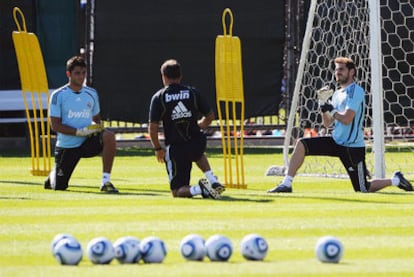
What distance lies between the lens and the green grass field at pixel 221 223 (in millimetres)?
7816

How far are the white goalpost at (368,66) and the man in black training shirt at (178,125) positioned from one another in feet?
9.31

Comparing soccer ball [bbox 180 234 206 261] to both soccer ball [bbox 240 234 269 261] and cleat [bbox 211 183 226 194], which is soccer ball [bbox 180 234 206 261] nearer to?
soccer ball [bbox 240 234 269 261]

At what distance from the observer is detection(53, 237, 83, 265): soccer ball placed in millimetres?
7898

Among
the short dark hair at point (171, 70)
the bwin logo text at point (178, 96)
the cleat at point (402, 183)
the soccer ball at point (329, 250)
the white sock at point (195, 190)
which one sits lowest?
the cleat at point (402, 183)

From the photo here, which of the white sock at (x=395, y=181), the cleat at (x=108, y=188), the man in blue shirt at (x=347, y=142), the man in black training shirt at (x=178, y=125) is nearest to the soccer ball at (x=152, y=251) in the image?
the man in black training shirt at (x=178, y=125)

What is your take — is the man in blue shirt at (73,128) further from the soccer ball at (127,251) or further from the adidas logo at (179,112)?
the soccer ball at (127,251)

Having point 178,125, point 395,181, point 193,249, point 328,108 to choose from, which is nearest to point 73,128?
point 178,125

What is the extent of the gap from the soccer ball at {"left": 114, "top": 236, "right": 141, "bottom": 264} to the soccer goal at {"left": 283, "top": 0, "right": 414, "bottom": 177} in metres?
7.69

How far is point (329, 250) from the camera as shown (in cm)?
789

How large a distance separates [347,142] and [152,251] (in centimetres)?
629

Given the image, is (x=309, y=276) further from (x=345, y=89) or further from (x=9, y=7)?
(x=9, y=7)

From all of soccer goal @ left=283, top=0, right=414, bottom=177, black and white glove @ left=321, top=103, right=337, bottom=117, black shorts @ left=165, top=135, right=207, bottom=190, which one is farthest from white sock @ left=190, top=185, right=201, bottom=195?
soccer goal @ left=283, top=0, right=414, bottom=177

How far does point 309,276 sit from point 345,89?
6724mm

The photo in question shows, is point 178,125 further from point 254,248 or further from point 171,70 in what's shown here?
point 254,248
